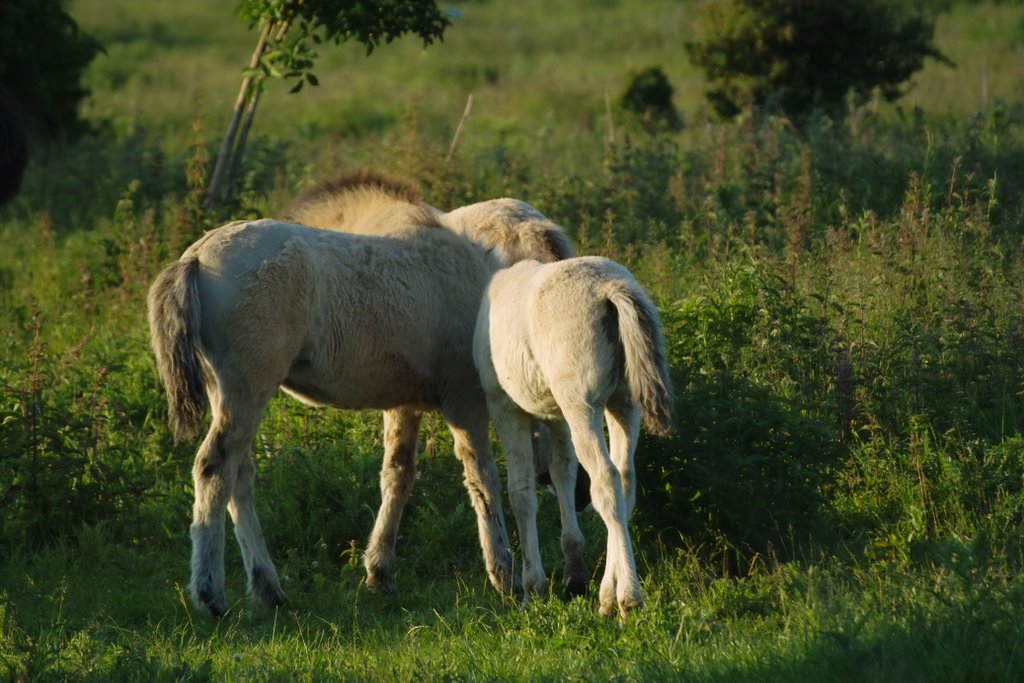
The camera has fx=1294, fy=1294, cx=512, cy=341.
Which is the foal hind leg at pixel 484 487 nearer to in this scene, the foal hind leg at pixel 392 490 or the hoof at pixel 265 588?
the foal hind leg at pixel 392 490

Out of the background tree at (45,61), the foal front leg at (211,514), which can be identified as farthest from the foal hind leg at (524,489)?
the background tree at (45,61)

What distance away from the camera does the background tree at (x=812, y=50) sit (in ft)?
51.9

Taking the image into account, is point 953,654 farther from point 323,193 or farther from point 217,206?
point 217,206

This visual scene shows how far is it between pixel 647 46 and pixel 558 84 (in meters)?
8.76

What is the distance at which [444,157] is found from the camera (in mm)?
12312

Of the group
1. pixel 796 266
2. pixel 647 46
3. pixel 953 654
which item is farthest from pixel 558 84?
pixel 953 654

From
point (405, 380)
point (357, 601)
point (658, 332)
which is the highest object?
point (658, 332)

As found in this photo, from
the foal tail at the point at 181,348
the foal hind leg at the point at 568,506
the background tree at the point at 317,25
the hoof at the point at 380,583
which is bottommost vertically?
the hoof at the point at 380,583

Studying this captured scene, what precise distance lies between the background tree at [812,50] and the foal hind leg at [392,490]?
9502 mm

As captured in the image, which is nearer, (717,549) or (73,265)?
(717,549)

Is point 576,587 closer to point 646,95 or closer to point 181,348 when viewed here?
point 181,348

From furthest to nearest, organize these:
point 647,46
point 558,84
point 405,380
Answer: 1. point 647,46
2. point 558,84
3. point 405,380

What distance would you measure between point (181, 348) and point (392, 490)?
1646 millimetres

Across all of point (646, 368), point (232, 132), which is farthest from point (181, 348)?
point (232, 132)
